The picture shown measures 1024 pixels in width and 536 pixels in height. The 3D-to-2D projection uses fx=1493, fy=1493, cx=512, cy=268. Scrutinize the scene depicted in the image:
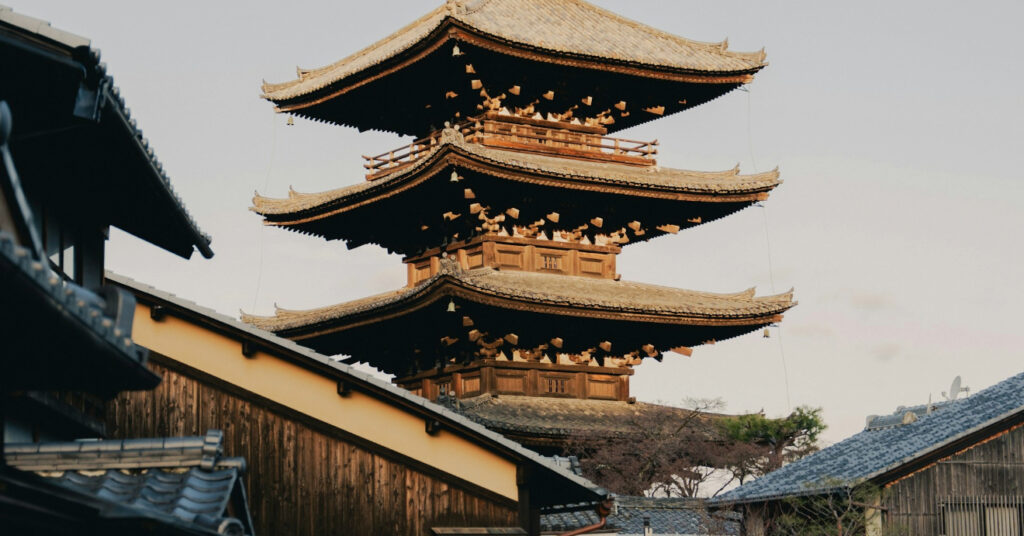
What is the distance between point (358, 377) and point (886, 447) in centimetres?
1496

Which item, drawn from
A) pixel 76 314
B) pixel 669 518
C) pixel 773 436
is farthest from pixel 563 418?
pixel 76 314

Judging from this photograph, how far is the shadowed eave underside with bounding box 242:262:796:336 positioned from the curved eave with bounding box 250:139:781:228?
255 centimetres

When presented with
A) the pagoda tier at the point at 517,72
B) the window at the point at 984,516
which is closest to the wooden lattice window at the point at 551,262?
the pagoda tier at the point at 517,72

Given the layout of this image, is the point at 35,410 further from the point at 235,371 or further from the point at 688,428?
the point at 688,428

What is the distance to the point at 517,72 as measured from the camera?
40375 millimetres

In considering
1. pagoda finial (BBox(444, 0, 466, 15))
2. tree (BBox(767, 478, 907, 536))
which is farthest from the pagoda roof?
pagoda finial (BBox(444, 0, 466, 15))

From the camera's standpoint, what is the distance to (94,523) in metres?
8.74

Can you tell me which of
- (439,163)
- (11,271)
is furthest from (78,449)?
(439,163)

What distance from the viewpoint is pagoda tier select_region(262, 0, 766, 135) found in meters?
39.4

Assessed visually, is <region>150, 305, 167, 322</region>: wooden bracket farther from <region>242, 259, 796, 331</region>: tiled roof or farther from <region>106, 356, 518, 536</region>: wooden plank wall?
<region>242, 259, 796, 331</region>: tiled roof

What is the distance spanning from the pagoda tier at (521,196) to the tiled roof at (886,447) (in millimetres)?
9478

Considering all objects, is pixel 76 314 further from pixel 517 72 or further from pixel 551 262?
pixel 517 72

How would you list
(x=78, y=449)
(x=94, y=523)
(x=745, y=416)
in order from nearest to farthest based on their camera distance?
1. (x=94, y=523)
2. (x=78, y=449)
3. (x=745, y=416)

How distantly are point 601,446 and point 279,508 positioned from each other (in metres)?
18.7
